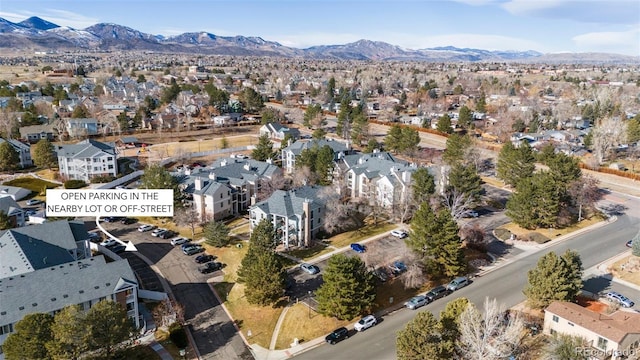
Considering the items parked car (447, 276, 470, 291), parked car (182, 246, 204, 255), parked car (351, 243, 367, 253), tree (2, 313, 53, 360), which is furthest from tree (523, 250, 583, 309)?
tree (2, 313, 53, 360)

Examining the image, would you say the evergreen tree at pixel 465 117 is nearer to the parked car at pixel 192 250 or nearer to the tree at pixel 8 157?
the parked car at pixel 192 250

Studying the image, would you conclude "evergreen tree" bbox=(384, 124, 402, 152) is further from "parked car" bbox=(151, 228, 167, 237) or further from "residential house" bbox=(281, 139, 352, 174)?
"parked car" bbox=(151, 228, 167, 237)

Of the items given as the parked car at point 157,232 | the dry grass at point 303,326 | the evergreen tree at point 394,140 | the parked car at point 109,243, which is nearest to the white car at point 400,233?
the dry grass at point 303,326

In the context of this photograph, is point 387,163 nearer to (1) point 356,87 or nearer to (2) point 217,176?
(2) point 217,176

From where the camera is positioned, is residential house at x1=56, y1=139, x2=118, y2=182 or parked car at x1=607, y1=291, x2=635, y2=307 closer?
parked car at x1=607, y1=291, x2=635, y2=307

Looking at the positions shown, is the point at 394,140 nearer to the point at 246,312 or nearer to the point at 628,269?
the point at 628,269

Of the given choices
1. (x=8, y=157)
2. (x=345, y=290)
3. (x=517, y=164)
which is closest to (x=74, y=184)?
(x=8, y=157)

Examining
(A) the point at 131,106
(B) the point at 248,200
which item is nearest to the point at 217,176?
(B) the point at 248,200
